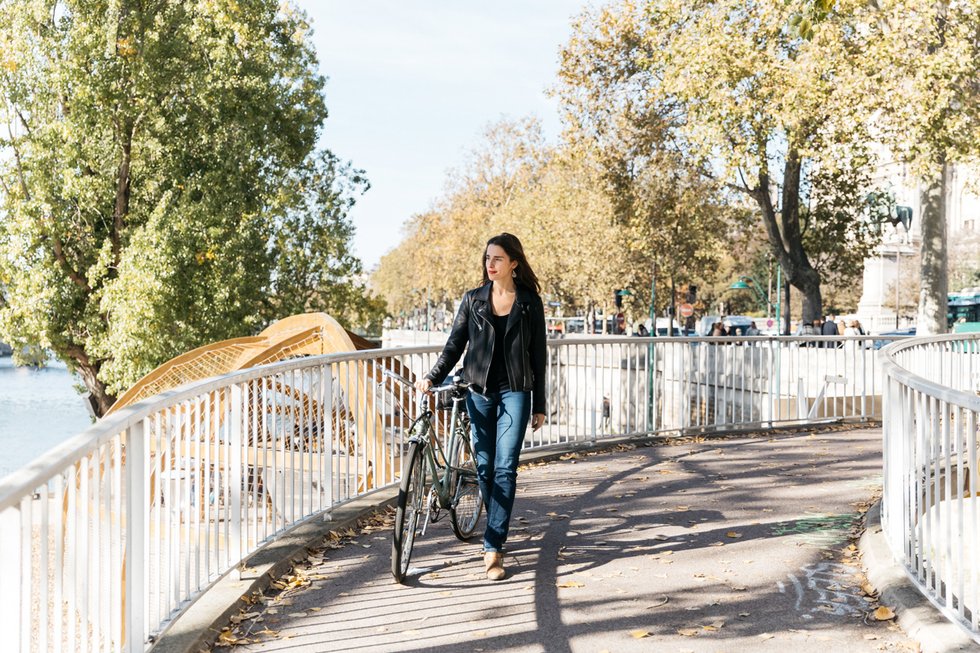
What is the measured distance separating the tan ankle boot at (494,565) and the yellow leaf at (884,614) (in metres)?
2.04

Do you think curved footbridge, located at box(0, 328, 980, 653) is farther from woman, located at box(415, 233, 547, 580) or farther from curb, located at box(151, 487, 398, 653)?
woman, located at box(415, 233, 547, 580)

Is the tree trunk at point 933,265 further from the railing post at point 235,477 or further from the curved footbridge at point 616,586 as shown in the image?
the railing post at point 235,477

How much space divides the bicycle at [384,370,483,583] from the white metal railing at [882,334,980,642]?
2.55 meters

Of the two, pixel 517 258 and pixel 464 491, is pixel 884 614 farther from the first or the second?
pixel 517 258

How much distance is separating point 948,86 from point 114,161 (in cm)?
2339

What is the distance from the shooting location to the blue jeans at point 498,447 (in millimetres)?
6434

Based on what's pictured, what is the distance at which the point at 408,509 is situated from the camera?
6.26 meters

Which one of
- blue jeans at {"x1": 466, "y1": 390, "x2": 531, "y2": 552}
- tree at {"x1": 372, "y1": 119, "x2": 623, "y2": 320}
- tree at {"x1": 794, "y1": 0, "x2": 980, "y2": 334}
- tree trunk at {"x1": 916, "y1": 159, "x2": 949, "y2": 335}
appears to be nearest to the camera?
blue jeans at {"x1": 466, "y1": 390, "x2": 531, "y2": 552}

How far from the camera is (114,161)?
3247cm

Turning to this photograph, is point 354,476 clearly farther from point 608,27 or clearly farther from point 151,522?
point 608,27

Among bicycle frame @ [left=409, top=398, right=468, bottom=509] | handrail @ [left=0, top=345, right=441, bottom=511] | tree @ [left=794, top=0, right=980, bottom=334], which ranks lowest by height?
bicycle frame @ [left=409, top=398, right=468, bottom=509]

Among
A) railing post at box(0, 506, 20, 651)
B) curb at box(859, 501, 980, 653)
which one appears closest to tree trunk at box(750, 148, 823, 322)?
curb at box(859, 501, 980, 653)

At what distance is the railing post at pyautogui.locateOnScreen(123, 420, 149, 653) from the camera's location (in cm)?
444

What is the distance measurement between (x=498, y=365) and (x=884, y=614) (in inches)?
100
